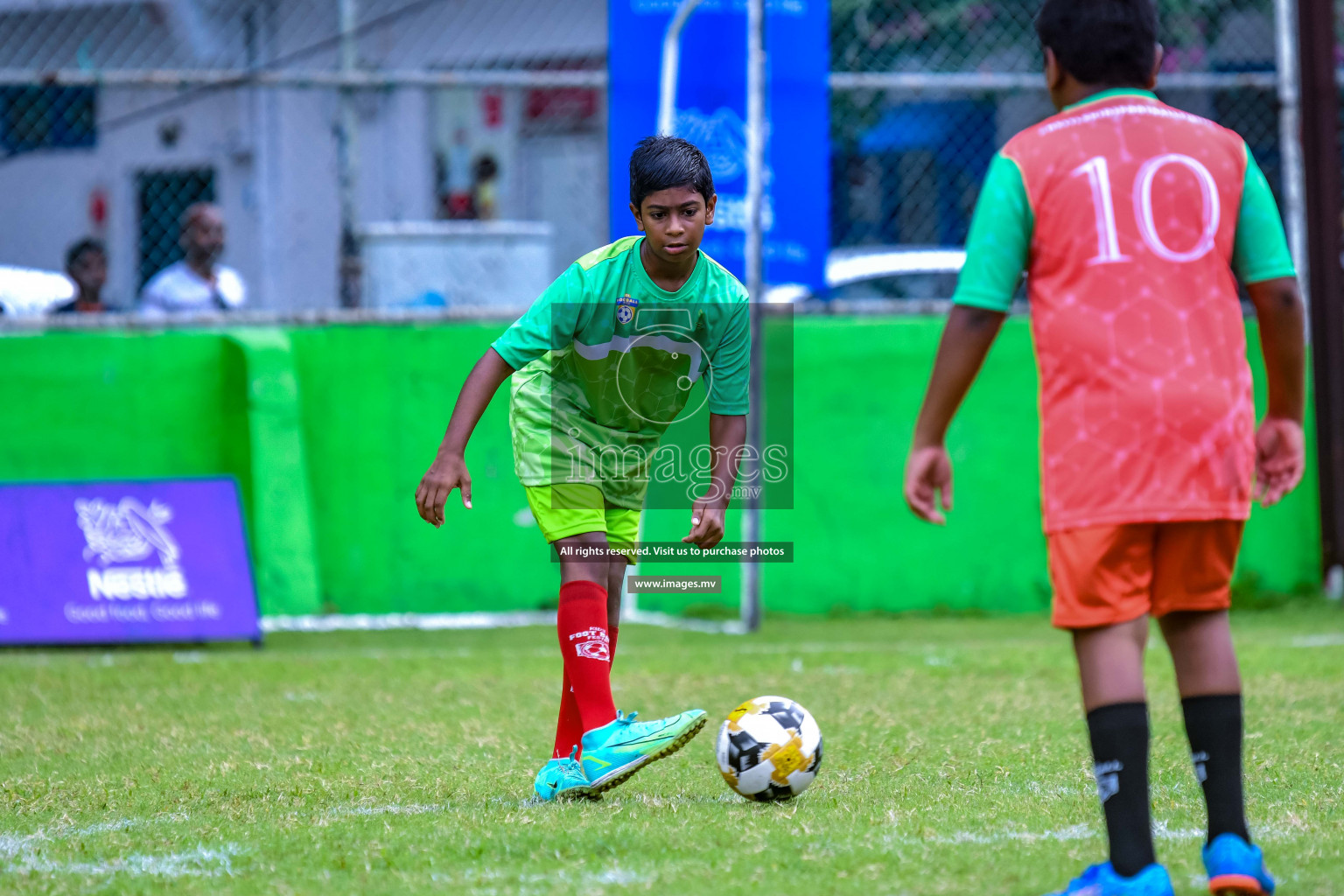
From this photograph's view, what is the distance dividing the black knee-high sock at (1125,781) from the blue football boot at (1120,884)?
16 mm

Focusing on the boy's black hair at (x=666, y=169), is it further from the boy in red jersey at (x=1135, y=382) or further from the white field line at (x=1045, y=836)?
the white field line at (x=1045, y=836)

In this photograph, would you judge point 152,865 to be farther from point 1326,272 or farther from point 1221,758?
point 1326,272

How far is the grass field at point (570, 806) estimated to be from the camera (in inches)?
128

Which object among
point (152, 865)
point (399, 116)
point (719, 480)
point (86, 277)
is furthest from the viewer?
point (399, 116)

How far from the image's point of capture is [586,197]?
42.4ft

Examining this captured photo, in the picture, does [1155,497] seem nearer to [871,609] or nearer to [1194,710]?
[1194,710]

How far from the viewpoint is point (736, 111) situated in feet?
28.8

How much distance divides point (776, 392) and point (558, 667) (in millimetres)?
2801

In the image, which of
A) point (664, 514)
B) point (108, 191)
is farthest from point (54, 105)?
point (664, 514)

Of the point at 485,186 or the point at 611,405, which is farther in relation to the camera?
the point at 485,186

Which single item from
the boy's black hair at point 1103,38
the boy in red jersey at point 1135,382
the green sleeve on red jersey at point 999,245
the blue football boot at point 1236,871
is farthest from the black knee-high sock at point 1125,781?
the boy's black hair at point 1103,38

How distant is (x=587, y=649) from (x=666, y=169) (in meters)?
1.24

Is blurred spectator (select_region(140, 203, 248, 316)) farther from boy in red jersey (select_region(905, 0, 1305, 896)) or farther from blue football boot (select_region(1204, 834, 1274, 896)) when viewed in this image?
blue football boot (select_region(1204, 834, 1274, 896))

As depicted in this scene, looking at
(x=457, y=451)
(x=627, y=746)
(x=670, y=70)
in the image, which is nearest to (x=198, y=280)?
(x=670, y=70)
